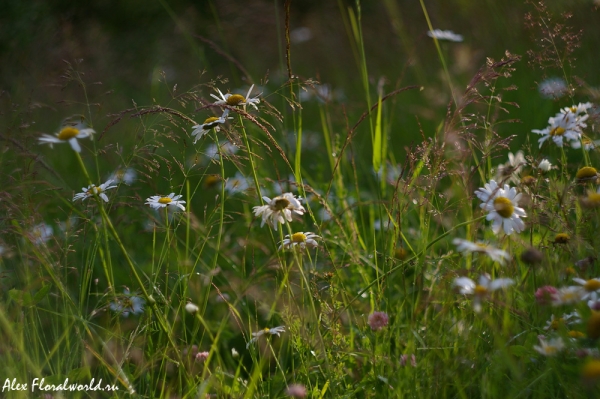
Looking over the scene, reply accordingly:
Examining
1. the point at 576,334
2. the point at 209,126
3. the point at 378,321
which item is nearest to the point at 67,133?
the point at 209,126

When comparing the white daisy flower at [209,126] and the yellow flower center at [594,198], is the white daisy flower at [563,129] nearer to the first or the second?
the yellow flower center at [594,198]

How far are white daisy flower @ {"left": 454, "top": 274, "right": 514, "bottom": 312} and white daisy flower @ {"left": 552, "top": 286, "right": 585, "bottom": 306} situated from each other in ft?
0.21

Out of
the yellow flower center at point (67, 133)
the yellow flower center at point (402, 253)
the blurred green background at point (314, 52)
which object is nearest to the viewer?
the yellow flower center at point (67, 133)

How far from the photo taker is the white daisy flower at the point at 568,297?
28.3 inches

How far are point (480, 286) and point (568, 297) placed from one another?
154 mm

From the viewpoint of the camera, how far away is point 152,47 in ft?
17.8

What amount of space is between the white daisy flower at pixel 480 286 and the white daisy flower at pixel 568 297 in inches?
2.5

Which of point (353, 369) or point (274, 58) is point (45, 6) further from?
point (353, 369)

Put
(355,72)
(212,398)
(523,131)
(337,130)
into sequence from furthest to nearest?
(355,72) < (337,130) < (523,131) < (212,398)

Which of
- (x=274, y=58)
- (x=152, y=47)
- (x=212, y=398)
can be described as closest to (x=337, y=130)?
(x=274, y=58)

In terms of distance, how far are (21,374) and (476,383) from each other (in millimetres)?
739

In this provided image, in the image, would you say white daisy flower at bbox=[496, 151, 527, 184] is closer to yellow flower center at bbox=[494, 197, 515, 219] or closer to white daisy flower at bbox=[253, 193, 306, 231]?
yellow flower center at bbox=[494, 197, 515, 219]

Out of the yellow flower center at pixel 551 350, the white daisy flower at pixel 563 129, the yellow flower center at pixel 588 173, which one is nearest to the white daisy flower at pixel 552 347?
the yellow flower center at pixel 551 350

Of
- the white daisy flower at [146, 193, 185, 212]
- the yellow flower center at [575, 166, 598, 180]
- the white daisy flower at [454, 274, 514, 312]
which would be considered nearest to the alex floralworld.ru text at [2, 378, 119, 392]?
the white daisy flower at [146, 193, 185, 212]
